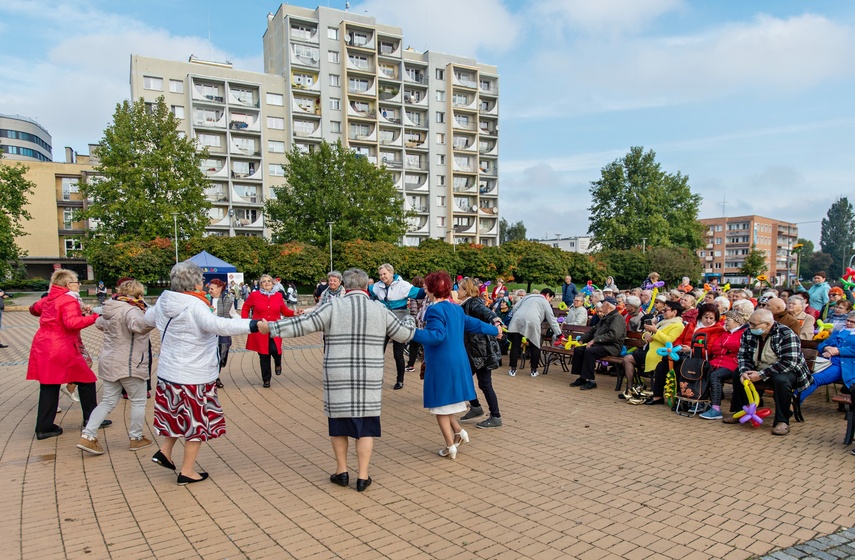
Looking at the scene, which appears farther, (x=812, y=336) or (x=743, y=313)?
(x=812, y=336)

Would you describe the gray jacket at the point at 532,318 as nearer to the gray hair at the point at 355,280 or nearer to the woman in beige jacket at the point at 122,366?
the gray hair at the point at 355,280

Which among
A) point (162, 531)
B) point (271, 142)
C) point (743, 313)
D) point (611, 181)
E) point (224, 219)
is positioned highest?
point (271, 142)

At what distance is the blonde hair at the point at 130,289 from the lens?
5.96 m

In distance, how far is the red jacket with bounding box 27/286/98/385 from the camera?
5.81 metres

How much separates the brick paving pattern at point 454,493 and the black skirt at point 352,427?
0.52 meters

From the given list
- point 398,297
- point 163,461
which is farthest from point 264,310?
point 163,461

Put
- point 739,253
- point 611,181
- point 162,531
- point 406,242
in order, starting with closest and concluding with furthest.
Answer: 1. point 162,531
2. point 611,181
3. point 406,242
4. point 739,253

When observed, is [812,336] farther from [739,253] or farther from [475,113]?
[739,253]

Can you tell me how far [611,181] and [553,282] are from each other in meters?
18.5

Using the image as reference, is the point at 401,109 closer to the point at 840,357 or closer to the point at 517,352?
the point at 517,352

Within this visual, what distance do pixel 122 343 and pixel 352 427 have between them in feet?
9.43

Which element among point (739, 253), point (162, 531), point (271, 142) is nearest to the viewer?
point (162, 531)

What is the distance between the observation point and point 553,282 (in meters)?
46.1

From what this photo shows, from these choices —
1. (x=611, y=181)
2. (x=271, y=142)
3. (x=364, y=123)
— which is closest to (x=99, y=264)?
(x=271, y=142)
